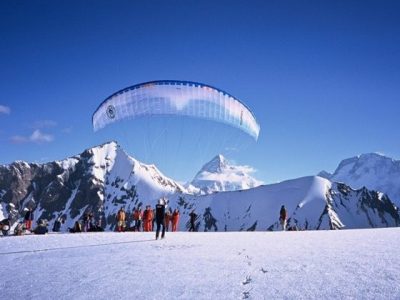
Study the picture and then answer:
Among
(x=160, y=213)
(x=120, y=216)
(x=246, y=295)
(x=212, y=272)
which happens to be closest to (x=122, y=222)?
(x=120, y=216)

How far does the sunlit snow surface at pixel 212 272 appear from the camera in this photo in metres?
8.34

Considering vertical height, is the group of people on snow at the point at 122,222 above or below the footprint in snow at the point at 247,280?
above

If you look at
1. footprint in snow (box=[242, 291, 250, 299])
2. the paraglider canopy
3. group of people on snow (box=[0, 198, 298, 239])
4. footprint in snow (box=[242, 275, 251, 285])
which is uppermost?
the paraglider canopy

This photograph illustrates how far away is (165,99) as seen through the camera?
29.6 metres

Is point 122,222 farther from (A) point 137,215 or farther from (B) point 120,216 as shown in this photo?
(A) point 137,215

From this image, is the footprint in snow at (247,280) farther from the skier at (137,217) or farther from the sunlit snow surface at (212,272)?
the skier at (137,217)

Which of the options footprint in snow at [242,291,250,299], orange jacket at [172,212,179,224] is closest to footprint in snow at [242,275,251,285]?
footprint in snow at [242,291,250,299]

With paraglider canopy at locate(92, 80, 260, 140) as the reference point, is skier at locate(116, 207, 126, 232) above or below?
below

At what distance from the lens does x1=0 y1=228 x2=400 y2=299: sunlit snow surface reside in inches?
328

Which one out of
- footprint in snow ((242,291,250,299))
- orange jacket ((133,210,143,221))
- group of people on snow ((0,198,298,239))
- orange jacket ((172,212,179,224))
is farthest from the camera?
orange jacket ((133,210,143,221))

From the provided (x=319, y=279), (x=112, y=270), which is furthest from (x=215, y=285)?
(x=112, y=270)

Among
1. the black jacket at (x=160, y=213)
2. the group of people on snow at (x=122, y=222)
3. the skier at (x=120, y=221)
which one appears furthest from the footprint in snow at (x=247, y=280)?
the skier at (x=120, y=221)

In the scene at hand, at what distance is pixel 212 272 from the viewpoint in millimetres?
10016

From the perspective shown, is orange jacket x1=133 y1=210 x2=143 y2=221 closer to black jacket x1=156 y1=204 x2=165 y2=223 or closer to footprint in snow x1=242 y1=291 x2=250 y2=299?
black jacket x1=156 y1=204 x2=165 y2=223
